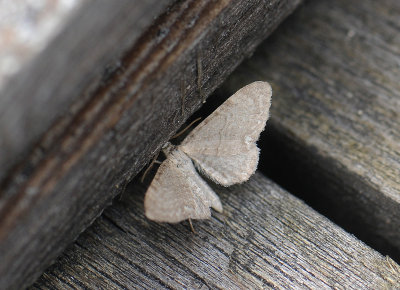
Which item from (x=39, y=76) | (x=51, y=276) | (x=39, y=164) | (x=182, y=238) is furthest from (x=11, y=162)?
(x=182, y=238)

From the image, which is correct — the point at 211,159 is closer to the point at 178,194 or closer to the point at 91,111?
the point at 178,194

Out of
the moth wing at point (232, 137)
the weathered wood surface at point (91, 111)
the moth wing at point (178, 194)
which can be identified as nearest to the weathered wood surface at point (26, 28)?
the weathered wood surface at point (91, 111)

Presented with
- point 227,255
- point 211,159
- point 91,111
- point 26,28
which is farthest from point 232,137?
point 26,28

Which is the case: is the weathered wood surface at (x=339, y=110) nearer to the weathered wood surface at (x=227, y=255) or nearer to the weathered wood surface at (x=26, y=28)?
the weathered wood surface at (x=227, y=255)

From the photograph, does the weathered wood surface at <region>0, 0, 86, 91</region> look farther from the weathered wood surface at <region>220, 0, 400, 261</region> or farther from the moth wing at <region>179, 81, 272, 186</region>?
the weathered wood surface at <region>220, 0, 400, 261</region>

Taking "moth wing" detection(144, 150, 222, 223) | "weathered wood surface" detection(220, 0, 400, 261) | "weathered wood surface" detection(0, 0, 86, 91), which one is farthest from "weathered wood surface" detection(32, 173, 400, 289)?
"weathered wood surface" detection(0, 0, 86, 91)
